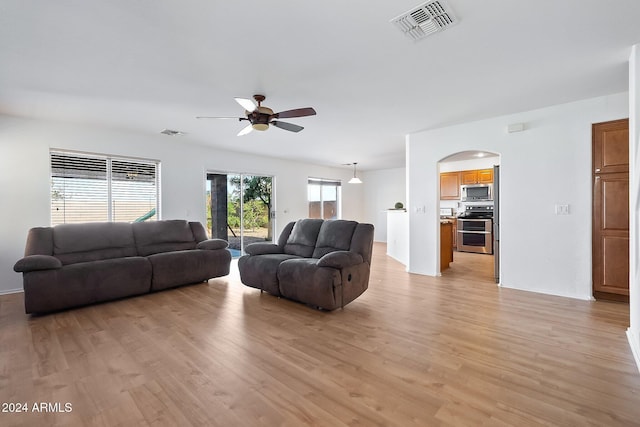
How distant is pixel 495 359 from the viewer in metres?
2.18

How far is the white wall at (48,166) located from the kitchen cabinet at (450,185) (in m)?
4.54

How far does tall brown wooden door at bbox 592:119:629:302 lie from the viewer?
3.34m

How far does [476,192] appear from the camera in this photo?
720cm

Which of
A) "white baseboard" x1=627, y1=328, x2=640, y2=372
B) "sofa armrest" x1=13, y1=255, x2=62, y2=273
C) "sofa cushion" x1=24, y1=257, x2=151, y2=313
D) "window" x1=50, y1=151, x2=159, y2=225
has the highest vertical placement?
"window" x1=50, y1=151, x2=159, y2=225

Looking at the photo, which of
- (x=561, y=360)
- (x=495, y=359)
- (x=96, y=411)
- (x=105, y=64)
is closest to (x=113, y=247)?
(x=105, y=64)

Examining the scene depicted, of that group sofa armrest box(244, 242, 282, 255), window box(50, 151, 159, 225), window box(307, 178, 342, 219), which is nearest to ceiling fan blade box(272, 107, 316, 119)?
sofa armrest box(244, 242, 282, 255)

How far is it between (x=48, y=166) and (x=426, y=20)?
5289 mm

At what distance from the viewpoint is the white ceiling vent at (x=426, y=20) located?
74.1 inches

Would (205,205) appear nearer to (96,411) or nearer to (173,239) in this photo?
(173,239)

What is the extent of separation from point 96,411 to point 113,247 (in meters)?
3.08

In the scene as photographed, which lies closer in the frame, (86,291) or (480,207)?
(86,291)

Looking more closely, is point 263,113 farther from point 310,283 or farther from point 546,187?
point 546,187

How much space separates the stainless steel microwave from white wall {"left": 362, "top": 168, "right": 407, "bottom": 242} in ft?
6.69

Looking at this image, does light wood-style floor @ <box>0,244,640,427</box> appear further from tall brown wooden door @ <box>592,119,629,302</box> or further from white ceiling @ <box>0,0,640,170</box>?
white ceiling @ <box>0,0,640,170</box>
